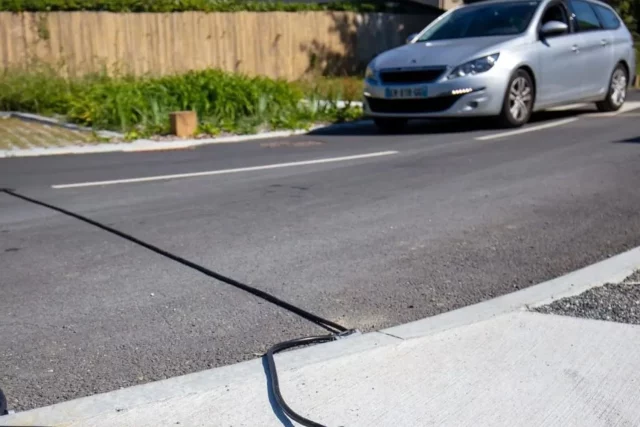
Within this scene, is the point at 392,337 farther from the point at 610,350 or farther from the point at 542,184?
the point at 542,184

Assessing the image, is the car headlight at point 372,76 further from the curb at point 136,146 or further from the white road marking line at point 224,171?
the white road marking line at point 224,171

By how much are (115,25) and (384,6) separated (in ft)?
36.1

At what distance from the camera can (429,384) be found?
355cm

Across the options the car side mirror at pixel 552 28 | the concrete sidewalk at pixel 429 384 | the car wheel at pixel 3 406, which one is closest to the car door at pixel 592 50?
the car side mirror at pixel 552 28

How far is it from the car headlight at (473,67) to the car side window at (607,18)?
3.37 metres

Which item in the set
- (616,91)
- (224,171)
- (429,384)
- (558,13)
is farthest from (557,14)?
(429,384)

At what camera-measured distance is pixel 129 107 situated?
12.7 metres

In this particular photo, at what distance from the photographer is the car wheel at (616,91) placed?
1362cm

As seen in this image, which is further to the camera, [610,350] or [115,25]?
[115,25]

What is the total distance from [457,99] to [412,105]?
24.1 inches

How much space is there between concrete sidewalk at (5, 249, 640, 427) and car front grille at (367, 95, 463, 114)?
Result: 23.6 feet

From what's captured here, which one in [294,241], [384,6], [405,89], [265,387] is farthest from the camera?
[384,6]

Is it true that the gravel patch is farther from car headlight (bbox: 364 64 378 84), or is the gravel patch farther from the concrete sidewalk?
car headlight (bbox: 364 64 378 84)

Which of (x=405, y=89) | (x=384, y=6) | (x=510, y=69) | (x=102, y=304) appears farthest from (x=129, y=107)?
(x=384, y=6)
